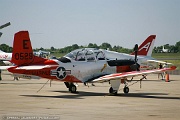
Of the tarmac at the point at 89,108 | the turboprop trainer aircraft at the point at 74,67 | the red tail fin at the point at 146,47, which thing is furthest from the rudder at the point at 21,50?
the red tail fin at the point at 146,47

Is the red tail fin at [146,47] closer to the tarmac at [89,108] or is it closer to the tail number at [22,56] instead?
the tail number at [22,56]

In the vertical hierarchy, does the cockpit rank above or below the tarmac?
above

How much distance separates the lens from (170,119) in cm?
1523

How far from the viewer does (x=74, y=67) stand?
2448cm

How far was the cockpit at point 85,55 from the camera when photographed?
24875 mm

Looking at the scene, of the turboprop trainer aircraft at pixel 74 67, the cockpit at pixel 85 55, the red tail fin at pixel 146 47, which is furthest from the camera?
the red tail fin at pixel 146 47

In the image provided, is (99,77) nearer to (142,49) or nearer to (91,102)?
(91,102)

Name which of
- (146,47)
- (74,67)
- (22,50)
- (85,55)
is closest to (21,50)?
(22,50)

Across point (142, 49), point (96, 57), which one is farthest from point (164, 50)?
point (96, 57)

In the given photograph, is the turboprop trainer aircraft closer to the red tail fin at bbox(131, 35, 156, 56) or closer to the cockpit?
the cockpit

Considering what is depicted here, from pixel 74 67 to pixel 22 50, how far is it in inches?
108

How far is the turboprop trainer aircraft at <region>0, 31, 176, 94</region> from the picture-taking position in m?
23.3

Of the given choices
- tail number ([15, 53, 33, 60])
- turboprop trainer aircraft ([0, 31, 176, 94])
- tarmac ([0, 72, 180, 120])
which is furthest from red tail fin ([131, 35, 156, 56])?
tarmac ([0, 72, 180, 120])

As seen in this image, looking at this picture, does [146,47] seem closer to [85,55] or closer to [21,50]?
[85,55]
